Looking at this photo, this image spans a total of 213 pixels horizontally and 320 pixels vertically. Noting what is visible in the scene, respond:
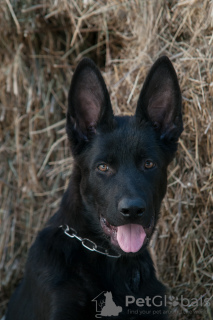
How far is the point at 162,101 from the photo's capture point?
343 cm

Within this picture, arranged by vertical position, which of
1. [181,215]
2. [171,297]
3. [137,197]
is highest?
[137,197]

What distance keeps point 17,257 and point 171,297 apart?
5.83 feet

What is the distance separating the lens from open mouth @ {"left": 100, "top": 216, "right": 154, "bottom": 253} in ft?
10.1

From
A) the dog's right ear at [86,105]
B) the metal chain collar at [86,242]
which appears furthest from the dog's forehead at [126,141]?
the metal chain collar at [86,242]

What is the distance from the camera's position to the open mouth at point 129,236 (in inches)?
121

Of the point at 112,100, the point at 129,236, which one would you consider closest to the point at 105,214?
the point at 129,236

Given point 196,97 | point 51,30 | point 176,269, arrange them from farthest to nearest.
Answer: point 51,30 < point 176,269 < point 196,97

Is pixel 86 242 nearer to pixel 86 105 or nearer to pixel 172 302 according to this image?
pixel 86 105

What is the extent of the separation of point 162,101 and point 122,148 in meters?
0.50

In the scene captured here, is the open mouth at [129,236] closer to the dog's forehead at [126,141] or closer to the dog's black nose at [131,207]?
the dog's black nose at [131,207]

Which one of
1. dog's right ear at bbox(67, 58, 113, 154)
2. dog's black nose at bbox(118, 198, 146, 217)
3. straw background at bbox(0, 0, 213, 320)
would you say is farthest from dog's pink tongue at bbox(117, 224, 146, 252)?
straw background at bbox(0, 0, 213, 320)

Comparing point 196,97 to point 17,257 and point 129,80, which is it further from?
point 17,257

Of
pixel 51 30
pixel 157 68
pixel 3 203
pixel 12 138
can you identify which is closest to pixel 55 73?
pixel 51 30

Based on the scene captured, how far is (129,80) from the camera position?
14.8 ft
